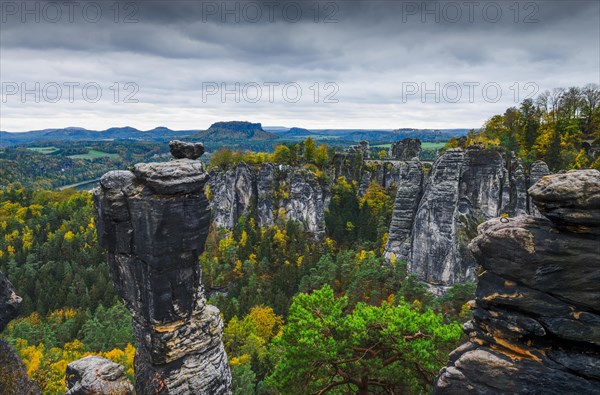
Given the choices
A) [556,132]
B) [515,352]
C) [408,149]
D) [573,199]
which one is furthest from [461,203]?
[408,149]

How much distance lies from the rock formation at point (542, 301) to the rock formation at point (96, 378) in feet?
43.7

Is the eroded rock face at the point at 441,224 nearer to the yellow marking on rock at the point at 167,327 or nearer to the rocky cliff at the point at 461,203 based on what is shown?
the rocky cliff at the point at 461,203

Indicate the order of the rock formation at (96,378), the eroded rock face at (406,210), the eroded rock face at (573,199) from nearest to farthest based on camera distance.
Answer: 1. the eroded rock face at (573,199)
2. the rock formation at (96,378)
3. the eroded rock face at (406,210)

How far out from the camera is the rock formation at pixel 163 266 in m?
14.0

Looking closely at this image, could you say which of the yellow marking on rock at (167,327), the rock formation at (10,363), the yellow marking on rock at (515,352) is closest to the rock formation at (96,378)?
the rock formation at (10,363)

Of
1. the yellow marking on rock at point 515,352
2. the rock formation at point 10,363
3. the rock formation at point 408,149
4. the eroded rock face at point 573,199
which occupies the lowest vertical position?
the rock formation at point 10,363

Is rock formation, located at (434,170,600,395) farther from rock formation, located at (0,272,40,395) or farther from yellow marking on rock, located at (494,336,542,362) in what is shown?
rock formation, located at (0,272,40,395)

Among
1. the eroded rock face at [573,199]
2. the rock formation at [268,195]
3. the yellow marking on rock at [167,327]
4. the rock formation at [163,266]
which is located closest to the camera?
the eroded rock face at [573,199]

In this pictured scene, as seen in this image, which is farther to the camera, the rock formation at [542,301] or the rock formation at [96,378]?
the rock formation at [96,378]

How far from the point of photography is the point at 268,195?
3305 inches

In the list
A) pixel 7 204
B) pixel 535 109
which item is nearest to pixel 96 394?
pixel 535 109

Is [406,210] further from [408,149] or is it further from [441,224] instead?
[408,149]

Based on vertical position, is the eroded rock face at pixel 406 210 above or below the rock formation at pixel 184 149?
below

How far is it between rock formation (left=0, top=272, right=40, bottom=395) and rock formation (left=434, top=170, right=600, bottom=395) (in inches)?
729
